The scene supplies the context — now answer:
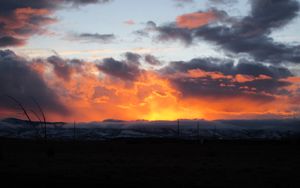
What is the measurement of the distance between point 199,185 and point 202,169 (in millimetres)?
10296

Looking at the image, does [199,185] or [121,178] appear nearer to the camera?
[199,185]

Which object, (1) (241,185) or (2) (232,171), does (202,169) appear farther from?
(1) (241,185)

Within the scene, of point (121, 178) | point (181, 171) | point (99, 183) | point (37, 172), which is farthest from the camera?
point (181, 171)

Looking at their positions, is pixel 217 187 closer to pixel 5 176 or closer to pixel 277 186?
pixel 277 186

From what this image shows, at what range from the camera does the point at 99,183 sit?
88.1ft

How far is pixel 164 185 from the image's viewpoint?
27.0m

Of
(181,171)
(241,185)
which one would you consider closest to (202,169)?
(181,171)

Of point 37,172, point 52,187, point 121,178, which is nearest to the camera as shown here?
point 52,187

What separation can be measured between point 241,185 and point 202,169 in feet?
31.7

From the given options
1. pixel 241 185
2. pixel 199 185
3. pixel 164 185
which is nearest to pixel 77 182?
pixel 164 185

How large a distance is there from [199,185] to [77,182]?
24.7ft

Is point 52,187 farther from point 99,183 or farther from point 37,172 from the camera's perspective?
point 37,172

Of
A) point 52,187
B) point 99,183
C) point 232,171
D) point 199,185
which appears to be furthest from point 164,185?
point 232,171

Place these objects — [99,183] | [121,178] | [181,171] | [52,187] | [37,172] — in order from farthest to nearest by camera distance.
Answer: [181,171], [37,172], [121,178], [99,183], [52,187]
